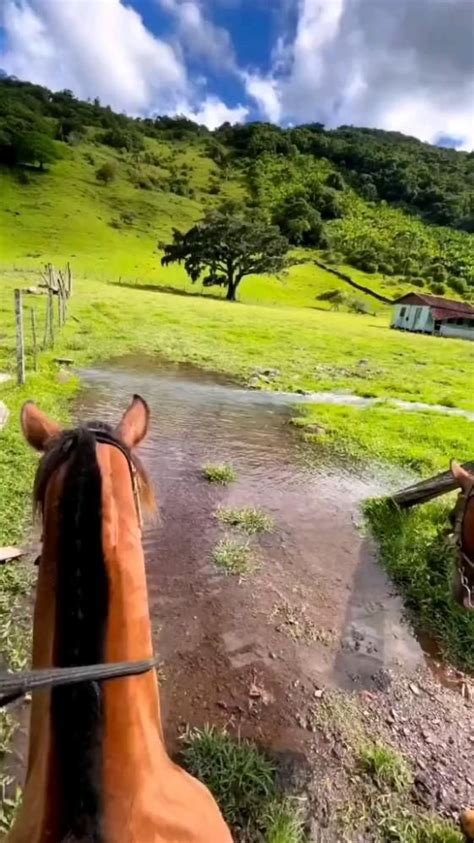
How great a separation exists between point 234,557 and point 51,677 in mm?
4884

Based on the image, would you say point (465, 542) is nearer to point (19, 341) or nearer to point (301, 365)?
point (19, 341)

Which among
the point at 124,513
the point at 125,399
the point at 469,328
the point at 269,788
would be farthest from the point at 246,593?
the point at 469,328

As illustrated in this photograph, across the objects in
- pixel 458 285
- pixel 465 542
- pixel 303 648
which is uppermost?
pixel 458 285

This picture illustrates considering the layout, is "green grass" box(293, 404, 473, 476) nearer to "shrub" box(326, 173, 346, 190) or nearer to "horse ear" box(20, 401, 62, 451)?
"horse ear" box(20, 401, 62, 451)

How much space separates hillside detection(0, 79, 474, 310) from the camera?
178 ft

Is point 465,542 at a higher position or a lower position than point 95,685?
lower

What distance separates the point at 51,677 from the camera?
1137 mm

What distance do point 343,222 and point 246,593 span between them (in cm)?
9674

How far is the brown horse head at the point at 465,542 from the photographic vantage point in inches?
152

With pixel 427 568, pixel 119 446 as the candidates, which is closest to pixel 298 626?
pixel 427 568

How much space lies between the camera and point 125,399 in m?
11.6

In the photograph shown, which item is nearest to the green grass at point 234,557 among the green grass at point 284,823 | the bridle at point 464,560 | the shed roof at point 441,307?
the bridle at point 464,560

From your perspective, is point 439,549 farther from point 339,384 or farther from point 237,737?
point 339,384

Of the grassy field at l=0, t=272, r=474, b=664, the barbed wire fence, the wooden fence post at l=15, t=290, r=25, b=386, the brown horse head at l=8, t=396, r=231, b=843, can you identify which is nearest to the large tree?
the grassy field at l=0, t=272, r=474, b=664
